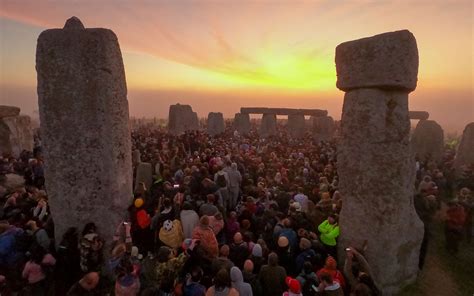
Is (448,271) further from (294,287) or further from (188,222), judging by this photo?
(188,222)

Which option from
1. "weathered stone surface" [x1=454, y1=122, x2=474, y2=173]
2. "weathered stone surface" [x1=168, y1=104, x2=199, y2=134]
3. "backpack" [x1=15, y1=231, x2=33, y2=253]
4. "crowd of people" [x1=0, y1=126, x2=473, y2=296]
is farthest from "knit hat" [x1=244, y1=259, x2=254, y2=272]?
"weathered stone surface" [x1=168, y1=104, x2=199, y2=134]

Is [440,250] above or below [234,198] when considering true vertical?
below

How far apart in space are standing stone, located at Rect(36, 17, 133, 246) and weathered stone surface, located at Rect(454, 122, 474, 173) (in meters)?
15.2

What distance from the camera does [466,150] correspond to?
642 inches

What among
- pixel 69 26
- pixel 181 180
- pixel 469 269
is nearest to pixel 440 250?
pixel 469 269

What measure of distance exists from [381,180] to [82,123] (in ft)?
19.8

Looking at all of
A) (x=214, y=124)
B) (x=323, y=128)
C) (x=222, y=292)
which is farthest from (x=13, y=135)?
(x=323, y=128)

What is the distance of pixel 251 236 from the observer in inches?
280

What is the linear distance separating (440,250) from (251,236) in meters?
5.30

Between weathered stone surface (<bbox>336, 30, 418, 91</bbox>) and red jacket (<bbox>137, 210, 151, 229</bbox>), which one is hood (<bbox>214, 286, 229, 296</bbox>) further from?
weathered stone surface (<bbox>336, 30, 418, 91</bbox>)

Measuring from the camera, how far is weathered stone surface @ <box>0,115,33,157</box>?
56.3ft

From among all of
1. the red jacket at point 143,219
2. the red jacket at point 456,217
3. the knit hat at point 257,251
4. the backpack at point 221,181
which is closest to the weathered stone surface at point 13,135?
the backpack at point 221,181

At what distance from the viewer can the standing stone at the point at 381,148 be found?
6.56 meters

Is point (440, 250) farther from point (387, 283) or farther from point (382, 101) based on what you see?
point (382, 101)
